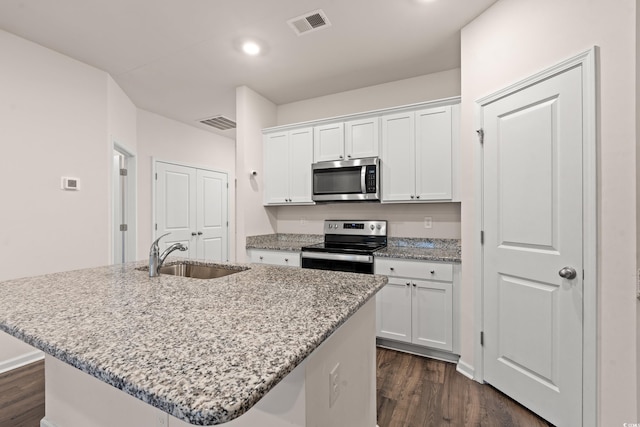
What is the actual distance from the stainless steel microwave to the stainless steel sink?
1618mm

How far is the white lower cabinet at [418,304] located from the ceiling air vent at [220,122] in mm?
3276

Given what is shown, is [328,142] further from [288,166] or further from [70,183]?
[70,183]

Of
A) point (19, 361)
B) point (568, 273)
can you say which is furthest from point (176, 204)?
point (568, 273)

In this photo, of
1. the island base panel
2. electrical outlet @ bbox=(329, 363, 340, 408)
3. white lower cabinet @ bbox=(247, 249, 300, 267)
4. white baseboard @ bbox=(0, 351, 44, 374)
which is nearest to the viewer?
the island base panel

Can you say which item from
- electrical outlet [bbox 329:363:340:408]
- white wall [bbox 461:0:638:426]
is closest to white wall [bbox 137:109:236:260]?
electrical outlet [bbox 329:363:340:408]

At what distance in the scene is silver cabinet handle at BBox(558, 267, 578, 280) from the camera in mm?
1628

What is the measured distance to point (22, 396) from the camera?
6.73 ft

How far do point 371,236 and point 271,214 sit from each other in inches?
53.1

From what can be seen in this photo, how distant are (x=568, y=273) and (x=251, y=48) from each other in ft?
9.22

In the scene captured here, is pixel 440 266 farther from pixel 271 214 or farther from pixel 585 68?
pixel 271 214

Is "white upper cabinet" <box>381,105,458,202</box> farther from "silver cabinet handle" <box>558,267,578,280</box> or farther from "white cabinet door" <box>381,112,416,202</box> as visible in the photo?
"silver cabinet handle" <box>558,267,578,280</box>

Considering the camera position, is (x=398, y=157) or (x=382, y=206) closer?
(x=398, y=157)

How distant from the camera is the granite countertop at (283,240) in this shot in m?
3.46

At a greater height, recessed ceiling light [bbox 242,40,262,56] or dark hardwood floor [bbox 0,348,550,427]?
recessed ceiling light [bbox 242,40,262,56]
